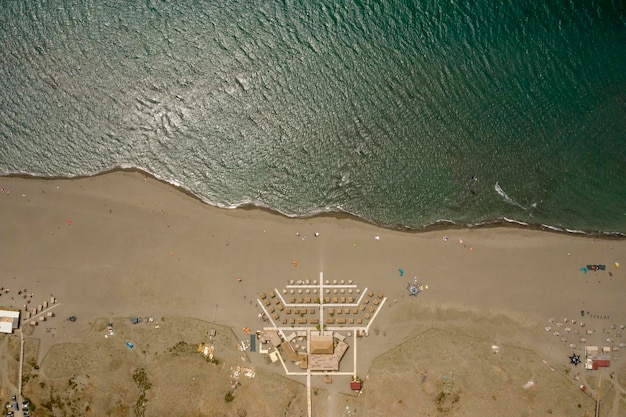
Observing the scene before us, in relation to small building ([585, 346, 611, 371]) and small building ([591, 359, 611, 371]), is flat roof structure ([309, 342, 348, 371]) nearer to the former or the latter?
small building ([585, 346, 611, 371])

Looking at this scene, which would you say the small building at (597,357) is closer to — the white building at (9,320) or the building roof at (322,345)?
the building roof at (322,345)

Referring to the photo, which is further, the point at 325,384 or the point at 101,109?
the point at 101,109

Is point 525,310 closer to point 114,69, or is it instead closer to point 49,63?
point 114,69

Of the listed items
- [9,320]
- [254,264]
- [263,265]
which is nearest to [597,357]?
[263,265]

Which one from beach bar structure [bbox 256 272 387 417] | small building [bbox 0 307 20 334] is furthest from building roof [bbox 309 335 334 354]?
small building [bbox 0 307 20 334]

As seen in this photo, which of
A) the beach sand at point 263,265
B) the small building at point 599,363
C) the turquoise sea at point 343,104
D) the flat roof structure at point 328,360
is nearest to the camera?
the small building at point 599,363

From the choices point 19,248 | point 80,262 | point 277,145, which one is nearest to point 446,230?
point 277,145

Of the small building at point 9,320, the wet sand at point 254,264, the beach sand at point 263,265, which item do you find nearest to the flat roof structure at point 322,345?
the beach sand at point 263,265

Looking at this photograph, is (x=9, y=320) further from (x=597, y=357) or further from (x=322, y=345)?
(x=597, y=357)
